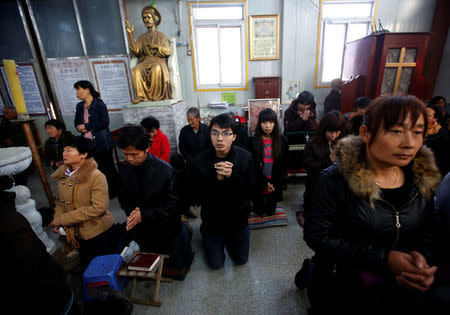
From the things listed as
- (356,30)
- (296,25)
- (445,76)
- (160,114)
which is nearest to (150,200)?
(160,114)

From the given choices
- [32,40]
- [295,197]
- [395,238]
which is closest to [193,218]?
[295,197]

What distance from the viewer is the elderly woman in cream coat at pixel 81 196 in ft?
6.52

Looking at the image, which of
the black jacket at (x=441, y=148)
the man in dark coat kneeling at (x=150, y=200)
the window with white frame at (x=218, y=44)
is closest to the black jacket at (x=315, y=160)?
the black jacket at (x=441, y=148)

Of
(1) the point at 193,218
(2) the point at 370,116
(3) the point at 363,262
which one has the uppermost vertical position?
(2) the point at 370,116

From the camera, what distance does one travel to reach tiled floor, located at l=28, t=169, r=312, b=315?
191 centimetres

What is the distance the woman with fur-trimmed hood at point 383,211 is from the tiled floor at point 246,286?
0.90 metres

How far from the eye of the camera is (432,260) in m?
1.17

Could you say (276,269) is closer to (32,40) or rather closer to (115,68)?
(115,68)

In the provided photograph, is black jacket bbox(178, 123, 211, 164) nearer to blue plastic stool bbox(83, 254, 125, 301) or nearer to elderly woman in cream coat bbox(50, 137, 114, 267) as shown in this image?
elderly woman in cream coat bbox(50, 137, 114, 267)

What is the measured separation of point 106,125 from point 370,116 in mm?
3876

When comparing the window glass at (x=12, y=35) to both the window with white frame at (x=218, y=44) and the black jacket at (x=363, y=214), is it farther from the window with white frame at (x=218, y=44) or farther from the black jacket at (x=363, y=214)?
the black jacket at (x=363, y=214)

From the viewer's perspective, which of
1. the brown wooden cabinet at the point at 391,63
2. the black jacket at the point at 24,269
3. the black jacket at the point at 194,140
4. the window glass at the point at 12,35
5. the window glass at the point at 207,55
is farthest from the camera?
the window glass at the point at 207,55

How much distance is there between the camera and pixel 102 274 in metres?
1.84

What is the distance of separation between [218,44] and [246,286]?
6089 mm
